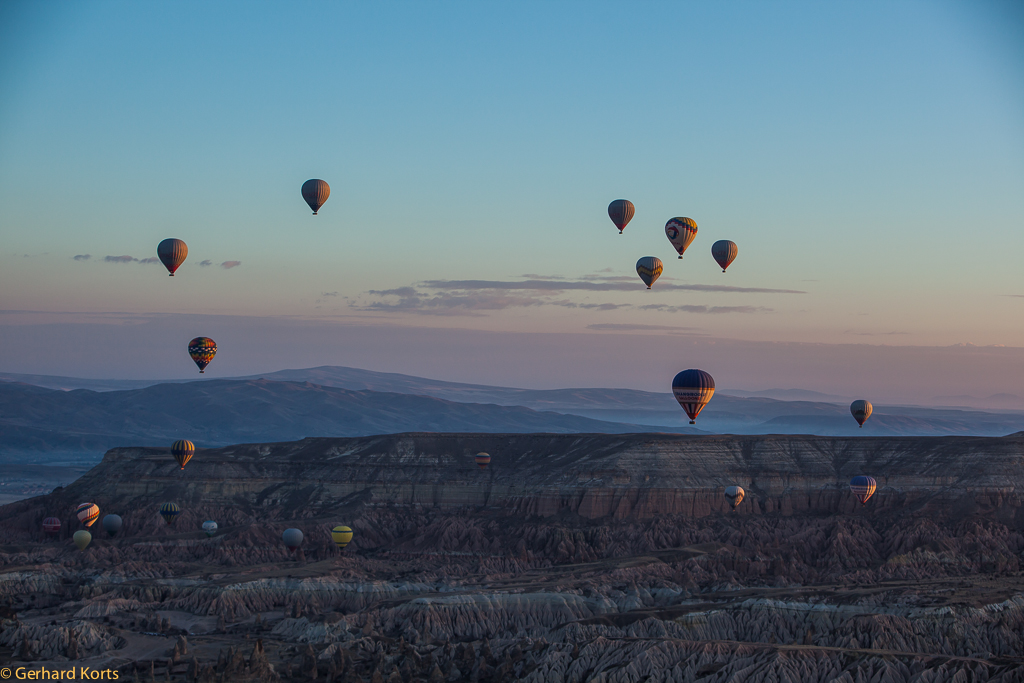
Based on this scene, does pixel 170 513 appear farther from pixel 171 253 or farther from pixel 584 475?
pixel 584 475

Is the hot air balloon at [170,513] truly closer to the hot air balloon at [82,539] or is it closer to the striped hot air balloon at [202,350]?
the hot air balloon at [82,539]

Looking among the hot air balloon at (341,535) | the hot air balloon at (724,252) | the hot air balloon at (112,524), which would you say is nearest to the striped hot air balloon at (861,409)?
the hot air balloon at (724,252)

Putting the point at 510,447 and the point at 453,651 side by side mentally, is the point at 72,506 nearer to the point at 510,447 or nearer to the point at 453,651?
the point at 510,447

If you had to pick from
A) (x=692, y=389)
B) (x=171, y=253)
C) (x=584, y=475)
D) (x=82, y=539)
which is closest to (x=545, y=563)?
(x=584, y=475)

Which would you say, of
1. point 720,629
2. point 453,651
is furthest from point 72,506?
point 720,629

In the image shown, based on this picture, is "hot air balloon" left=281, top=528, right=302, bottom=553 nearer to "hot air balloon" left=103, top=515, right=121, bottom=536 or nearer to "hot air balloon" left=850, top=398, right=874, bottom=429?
"hot air balloon" left=103, top=515, right=121, bottom=536
